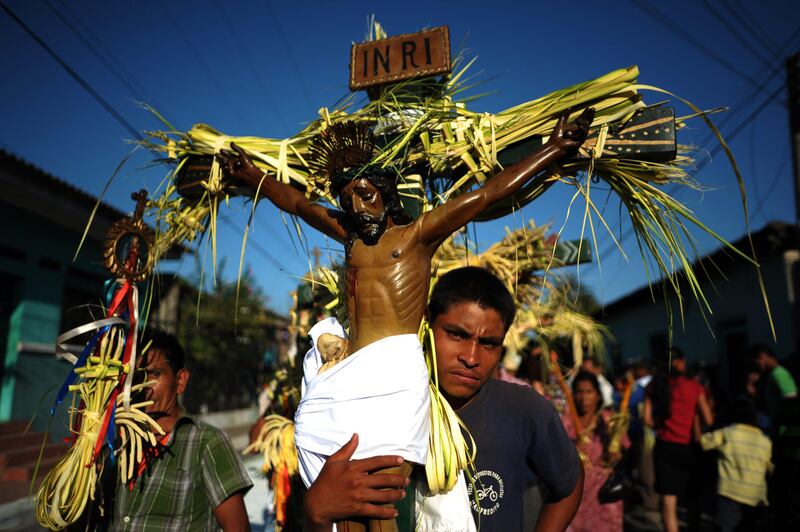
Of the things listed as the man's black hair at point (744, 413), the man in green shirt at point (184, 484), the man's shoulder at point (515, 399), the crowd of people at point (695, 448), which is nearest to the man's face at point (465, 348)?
the man's shoulder at point (515, 399)

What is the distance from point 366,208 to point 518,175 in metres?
0.55

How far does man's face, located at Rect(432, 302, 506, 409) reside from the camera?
6.97ft

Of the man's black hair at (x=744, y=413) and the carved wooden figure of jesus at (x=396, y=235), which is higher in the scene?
the carved wooden figure of jesus at (x=396, y=235)

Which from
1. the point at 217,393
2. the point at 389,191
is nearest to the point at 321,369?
the point at 389,191

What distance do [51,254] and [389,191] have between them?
31.5 ft

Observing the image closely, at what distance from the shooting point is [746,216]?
1.93 metres

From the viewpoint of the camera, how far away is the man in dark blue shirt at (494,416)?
83.1 inches

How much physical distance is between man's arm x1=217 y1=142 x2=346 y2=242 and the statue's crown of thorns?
0.59ft

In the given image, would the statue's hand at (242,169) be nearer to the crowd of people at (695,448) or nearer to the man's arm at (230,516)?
the man's arm at (230,516)

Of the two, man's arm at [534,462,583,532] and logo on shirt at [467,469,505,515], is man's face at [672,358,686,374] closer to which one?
man's arm at [534,462,583,532]

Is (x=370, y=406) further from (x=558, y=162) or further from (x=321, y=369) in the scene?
(x=558, y=162)

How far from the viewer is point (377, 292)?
197 cm

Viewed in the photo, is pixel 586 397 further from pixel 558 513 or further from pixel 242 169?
pixel 242 169

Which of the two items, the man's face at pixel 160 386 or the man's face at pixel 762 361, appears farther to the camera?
the man's face at pixel 762 361
